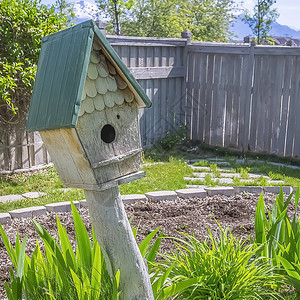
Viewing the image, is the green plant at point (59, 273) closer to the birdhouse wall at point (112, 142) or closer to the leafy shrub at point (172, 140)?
the birdhouse wall at point (112, 142)

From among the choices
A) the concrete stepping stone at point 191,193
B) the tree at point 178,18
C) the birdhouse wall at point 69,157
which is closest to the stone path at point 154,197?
the concrete stepping stone at point 191,193

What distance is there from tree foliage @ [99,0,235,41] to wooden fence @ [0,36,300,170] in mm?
5327

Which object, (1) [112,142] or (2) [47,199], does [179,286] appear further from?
(2) [47,199]

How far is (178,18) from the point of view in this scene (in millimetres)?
17125

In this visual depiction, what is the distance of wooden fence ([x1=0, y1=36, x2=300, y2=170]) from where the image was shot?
27.5 ft

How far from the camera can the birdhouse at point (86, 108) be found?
93.0 inches

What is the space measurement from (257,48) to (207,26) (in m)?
10.6

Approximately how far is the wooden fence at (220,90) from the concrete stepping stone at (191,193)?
310 centimetres

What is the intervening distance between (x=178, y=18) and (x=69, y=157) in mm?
15333

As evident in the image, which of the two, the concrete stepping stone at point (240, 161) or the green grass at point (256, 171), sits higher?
the green grass at point (256, 171)

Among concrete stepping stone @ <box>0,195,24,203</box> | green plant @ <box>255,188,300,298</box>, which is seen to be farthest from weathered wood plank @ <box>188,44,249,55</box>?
green plant @ <box>255,188,300,298</box>

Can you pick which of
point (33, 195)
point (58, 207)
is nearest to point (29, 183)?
point (33, 195)

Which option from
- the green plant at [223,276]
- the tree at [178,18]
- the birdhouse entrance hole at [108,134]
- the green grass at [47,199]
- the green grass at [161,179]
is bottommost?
the green grass at [47,199]

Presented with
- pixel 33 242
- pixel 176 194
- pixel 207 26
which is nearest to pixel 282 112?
pixel 176 194
